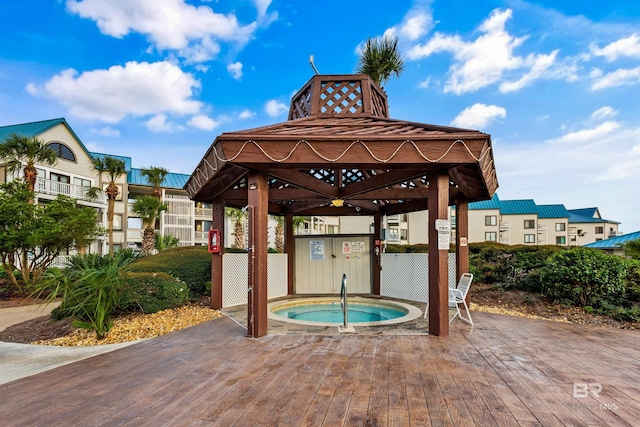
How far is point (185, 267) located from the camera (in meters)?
8.12

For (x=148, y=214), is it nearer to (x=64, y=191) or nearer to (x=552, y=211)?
(x=64, y=191)

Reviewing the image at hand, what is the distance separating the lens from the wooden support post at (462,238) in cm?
693

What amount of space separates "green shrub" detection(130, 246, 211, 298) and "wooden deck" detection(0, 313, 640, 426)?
3442 millimetres

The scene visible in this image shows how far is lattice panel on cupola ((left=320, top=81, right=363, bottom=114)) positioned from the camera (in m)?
6.54

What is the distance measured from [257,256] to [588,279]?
616 cm

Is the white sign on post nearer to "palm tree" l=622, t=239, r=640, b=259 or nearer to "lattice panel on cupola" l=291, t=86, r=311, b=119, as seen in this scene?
"lattice panel on cupola" l=291, t=86, r=311, b=119

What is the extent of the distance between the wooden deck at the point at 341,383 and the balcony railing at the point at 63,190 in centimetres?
1897

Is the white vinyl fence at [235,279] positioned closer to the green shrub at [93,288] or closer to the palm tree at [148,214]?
the green shrub at [93,288]

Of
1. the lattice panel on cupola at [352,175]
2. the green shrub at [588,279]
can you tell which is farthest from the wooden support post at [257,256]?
the green shrub at [588,279]

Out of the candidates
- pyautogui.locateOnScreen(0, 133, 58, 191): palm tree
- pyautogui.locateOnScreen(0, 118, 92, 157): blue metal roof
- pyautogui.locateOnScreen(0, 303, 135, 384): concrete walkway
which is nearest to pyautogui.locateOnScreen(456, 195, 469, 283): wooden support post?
pyautogui.locateOnScreen(0, 303, 135, 384): concrete walkway

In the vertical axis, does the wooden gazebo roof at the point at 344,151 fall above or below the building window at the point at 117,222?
above

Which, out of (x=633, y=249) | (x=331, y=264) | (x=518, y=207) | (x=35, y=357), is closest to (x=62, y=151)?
(x=331, y=264)

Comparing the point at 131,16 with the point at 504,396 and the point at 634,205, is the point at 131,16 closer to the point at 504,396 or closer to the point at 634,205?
the point at 504,396

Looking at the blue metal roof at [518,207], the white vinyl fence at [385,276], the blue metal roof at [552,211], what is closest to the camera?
the white vinyl fence at [385,276]
